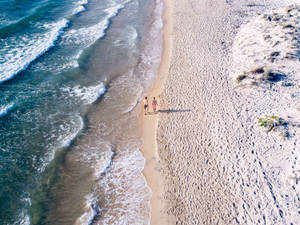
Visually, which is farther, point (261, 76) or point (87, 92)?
point (87, 92)

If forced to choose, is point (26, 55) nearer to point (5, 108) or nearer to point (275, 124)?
point (5, 108)

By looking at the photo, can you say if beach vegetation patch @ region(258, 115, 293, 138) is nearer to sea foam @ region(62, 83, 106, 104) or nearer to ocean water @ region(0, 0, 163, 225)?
ocean water @ region(0, 0, 163, 225)

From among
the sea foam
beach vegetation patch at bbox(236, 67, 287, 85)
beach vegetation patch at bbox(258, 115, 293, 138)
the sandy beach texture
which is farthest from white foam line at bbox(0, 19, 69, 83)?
beach vegetation patch at bbox(258, 115, 293, 138)

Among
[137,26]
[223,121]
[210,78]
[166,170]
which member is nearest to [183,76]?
[210,78]

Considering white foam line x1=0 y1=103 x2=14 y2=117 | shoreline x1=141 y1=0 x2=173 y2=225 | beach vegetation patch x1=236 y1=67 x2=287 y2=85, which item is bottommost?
shoreline x1=141 y1=0 x2=173 y2=225

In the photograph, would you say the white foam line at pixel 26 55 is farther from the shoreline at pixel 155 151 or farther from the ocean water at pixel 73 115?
the shoreline at pixel 155 151

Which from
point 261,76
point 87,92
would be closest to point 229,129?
point 261,76

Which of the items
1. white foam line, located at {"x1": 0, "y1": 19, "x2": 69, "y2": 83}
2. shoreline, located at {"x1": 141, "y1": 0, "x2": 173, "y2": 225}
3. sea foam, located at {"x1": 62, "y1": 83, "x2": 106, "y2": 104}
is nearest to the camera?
shoreline, located at {"x1": 141, "y1": 0, "x2": 173, "y2": 225}
